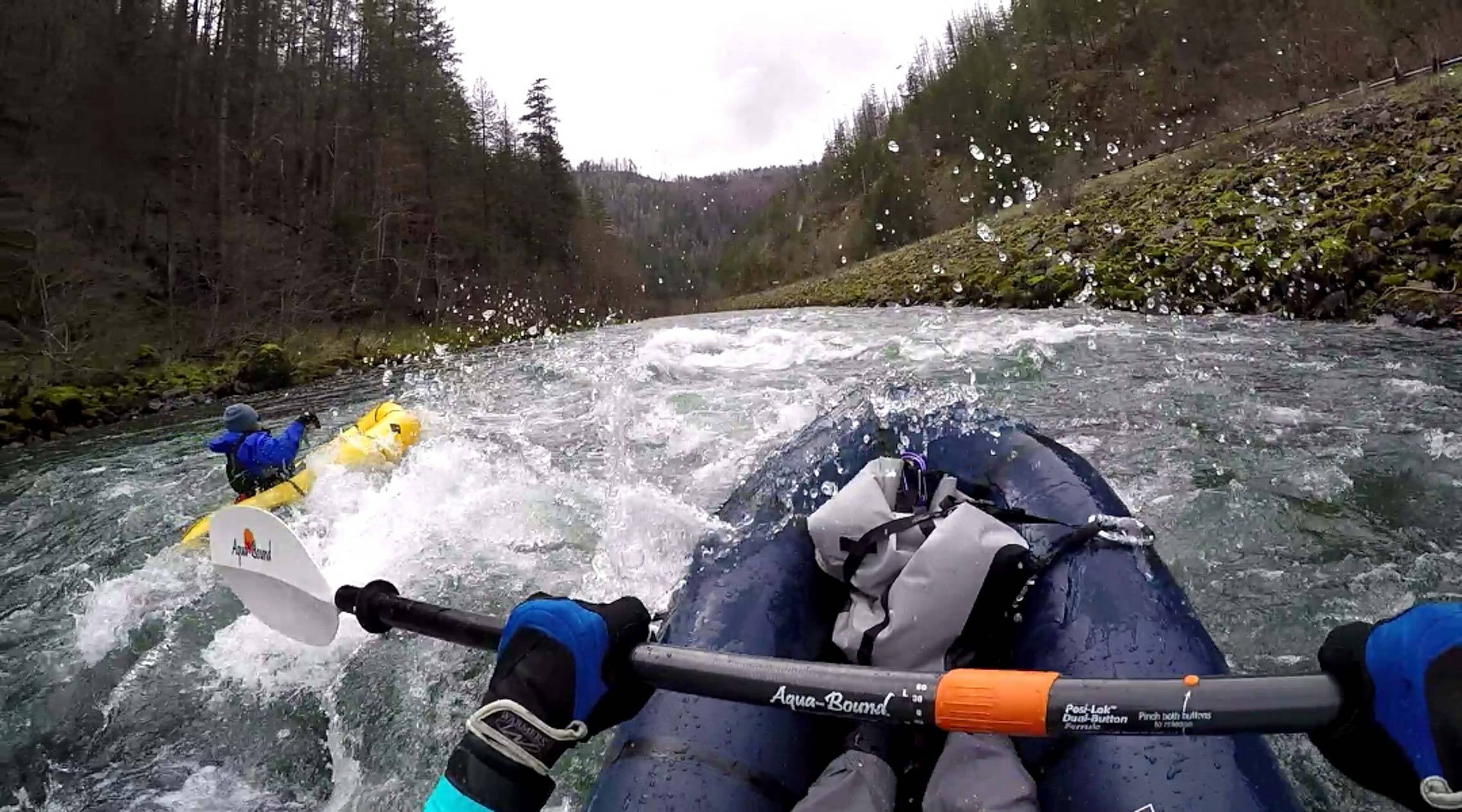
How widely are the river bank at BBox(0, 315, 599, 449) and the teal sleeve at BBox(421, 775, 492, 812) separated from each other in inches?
500

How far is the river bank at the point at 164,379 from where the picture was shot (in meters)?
11.1

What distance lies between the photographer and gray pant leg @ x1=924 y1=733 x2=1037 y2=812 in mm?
1697

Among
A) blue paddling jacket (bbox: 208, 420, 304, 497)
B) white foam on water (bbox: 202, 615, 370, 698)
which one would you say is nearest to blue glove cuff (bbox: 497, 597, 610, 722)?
white foam on water (bbox: 202, 615, 370, 698)

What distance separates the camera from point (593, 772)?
2775mm

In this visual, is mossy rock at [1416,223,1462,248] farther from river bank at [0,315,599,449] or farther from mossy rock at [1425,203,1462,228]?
river bank at [0,315,599,449]

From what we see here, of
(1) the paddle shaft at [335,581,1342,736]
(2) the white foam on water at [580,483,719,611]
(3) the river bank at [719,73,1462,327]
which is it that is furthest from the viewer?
(3) the river bank at [719,73,1462,327]

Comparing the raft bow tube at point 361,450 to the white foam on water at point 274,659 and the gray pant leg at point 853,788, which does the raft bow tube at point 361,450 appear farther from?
the gray pant leg at point 853,788

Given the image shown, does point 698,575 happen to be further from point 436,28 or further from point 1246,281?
point 436,28

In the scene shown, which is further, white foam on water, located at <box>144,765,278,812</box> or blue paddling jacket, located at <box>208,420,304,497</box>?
blue paddling jacket, located at <box>208,420,304,497</box>

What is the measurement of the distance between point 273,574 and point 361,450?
3.75m

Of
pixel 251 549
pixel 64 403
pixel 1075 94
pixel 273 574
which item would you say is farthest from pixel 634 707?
pixel 1075 94

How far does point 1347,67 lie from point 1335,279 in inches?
752

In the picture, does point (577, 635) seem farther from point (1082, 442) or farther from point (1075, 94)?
point (1075, 94)

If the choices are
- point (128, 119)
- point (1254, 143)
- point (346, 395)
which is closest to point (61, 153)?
point (128, 119)
